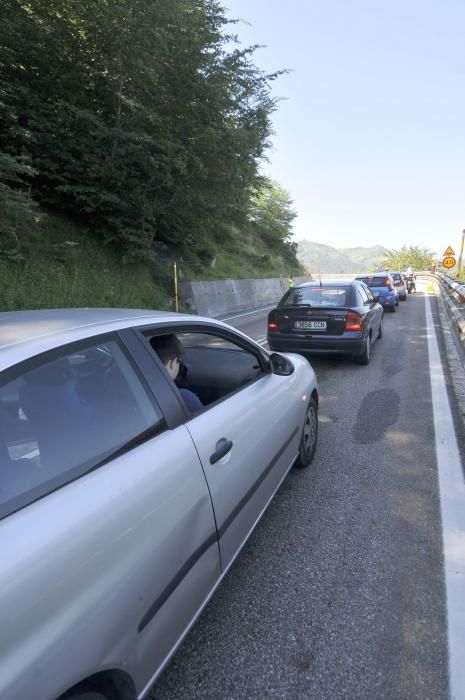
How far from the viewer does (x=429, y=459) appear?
3.75 m

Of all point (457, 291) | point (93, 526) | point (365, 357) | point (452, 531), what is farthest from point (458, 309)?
point (93, 526)

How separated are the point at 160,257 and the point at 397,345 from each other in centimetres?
1126

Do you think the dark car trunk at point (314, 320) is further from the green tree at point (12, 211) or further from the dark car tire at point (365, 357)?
the green tree at point (12, 211)

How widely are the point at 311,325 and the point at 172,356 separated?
475cm

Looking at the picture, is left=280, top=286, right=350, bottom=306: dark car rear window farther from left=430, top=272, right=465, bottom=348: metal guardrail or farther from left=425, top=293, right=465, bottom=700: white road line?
left=430, top=272, right=465, bottom=348: metal guardrail

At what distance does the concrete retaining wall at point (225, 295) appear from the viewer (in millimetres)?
16316

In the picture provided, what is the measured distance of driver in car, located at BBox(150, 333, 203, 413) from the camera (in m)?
2.11

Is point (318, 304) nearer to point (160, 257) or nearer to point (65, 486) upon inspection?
point (65, 486)

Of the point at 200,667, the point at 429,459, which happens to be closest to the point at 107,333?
the point at 200,667

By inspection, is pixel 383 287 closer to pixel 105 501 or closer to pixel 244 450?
pixel 244 450

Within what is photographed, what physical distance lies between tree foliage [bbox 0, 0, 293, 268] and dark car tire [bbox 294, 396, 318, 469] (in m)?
9.43

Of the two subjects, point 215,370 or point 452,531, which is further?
point 215,370

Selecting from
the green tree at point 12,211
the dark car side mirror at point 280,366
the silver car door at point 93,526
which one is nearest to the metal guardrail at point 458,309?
the dark car side mirror at point 280,366

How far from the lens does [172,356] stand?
7.87 feet
